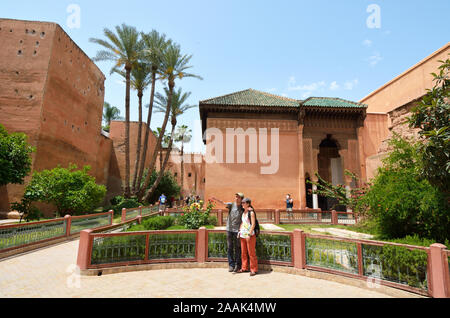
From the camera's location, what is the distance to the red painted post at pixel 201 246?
5.67 meters

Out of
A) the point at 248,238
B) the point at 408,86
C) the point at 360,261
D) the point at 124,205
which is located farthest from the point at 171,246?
the point at 408,86

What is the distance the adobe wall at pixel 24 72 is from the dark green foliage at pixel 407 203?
20.0 meters

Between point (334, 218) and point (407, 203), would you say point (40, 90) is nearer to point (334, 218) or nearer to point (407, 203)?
point (334, 218)

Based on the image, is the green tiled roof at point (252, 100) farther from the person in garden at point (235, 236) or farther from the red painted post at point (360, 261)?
the red painted post at point (360, 261)

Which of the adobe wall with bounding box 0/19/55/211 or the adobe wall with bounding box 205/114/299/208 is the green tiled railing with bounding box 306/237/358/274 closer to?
the adobe wall with bounding box 205/114/299/208

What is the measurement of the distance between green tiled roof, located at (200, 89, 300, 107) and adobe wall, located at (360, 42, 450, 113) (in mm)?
8373

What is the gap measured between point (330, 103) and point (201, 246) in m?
A: 16.1

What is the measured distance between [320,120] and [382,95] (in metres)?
9.32

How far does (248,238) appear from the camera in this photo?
4.99m

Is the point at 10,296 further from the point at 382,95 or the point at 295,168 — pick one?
the point at 382,95

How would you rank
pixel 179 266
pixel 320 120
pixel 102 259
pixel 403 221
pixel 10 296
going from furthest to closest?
pixel 320 120 < pixel 403 221 < pixel 179 266 < pixel 102 259 < pixel 10 296

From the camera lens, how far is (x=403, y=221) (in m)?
6.86

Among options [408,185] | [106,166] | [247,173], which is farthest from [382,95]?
[106,166]

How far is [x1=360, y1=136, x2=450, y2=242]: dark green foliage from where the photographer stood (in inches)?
240
